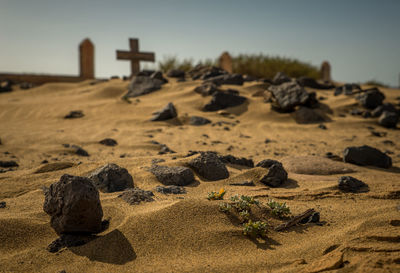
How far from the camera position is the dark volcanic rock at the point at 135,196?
310 centimetres

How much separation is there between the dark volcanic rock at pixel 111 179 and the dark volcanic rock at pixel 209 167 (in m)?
0.84

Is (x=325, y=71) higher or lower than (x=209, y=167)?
higher

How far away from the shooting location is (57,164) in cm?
420

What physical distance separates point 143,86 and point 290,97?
4709 mm

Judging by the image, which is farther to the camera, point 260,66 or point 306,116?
point 260,66

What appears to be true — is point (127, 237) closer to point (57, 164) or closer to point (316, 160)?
point (57, 164)

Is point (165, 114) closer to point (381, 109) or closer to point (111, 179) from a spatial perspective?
point (111, 179)

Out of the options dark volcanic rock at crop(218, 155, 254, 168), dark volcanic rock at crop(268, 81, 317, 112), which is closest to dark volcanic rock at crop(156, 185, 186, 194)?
dark volcanic rock at crop(218, 155, 254, 168)

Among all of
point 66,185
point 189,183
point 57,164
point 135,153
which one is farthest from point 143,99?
point 66,185

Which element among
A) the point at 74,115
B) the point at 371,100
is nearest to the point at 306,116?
the point at 371,100

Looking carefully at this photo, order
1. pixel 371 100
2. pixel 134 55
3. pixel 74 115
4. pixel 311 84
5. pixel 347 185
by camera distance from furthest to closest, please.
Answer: pixel 134 55
pixel 311 84
pixel 371 100
pixel 74 115
pixel 347 185

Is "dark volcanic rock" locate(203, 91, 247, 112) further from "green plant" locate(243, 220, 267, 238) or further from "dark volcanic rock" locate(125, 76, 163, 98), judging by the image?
"green plant" locate(243, 220, 267, 238)

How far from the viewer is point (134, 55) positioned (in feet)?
42.5

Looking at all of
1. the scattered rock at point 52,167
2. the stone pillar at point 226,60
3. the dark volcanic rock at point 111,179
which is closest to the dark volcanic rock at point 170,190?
the dark volcanic rock at point 111,179
